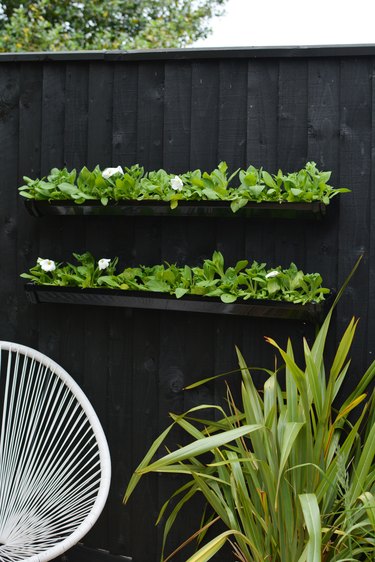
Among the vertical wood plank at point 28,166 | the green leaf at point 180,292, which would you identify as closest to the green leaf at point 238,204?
the green leaf at point 180,292

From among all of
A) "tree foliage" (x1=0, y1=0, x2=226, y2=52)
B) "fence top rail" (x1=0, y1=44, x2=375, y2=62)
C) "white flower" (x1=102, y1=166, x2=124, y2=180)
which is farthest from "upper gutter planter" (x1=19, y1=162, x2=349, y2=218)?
"tree foliage" (x1=0, y1=0, x2=226, y2=52)

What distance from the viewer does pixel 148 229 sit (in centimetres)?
228

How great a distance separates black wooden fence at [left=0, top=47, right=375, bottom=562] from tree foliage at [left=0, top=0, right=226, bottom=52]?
11.3ft

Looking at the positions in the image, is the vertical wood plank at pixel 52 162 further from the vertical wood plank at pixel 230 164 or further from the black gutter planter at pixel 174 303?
the vertical wood plank at pixel 230 164

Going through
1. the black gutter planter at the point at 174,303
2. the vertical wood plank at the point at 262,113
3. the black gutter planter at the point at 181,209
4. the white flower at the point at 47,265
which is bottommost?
the black gutter planter at the point at 174,303

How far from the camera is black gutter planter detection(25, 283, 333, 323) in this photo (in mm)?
1939

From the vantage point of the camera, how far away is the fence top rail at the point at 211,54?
2.02 meters

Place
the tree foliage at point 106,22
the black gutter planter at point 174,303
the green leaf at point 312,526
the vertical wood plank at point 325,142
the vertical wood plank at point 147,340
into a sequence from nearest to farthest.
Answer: the green leaf at point 312,526 → the black gutter planter at point 174,303 → the vertical wood plank at point 325,142 → the vertical wood plank at point 147,340 → the tree foliage at point 106,22

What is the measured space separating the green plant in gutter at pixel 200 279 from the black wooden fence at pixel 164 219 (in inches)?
3.8

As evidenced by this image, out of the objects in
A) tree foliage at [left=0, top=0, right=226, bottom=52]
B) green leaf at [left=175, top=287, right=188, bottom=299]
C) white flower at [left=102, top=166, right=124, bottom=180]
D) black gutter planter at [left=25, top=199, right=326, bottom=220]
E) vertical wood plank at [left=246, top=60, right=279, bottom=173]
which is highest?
tree foliage at [left=0, top=0, right=226, bottom=52]

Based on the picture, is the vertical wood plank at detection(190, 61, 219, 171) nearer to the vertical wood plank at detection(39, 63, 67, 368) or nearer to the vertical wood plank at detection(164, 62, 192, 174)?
the vertical wood plank at detection(164, 62, 192, 174)

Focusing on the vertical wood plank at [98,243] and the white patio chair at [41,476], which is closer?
the white patio chair at [41,476]

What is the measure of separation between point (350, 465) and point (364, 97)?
107cm

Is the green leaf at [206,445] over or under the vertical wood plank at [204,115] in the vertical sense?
under
